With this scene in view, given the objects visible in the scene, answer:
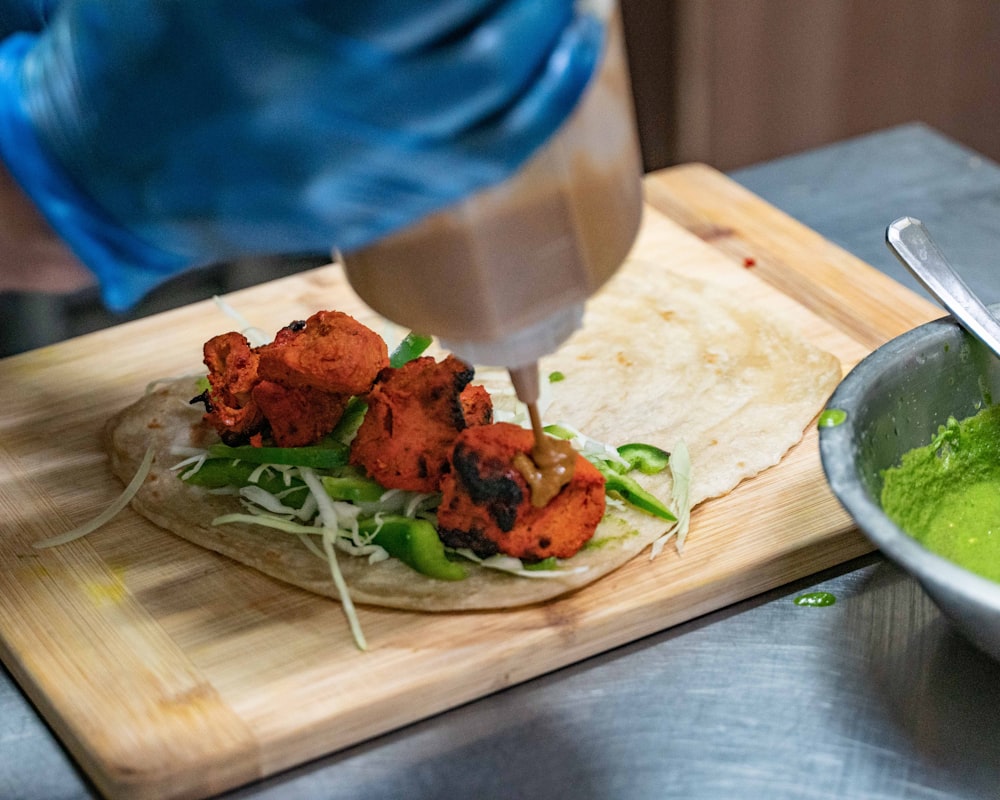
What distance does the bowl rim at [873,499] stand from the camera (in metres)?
1.20

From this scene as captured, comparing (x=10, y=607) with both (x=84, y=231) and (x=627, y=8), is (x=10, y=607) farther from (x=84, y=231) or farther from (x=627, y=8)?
(x=627, y=8)

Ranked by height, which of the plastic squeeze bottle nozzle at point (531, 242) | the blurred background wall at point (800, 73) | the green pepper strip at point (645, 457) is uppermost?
the plastic squeeze bottle nozzle at point (531, 242)

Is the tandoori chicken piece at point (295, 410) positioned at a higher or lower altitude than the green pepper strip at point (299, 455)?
higher

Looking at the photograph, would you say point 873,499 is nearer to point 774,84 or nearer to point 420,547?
point 420,547

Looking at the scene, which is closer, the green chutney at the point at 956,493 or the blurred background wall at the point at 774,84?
the green chutney at the point at 956,493

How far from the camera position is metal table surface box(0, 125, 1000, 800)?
1.32m

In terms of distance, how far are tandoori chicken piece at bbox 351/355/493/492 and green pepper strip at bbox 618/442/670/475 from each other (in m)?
0.25

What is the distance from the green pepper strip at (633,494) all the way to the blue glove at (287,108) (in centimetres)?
65

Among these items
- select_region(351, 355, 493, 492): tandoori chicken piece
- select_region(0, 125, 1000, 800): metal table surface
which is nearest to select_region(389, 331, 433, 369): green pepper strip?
select_region(351, 355, 493, 492): tandoori chicken piece

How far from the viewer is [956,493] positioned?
1.61 metres

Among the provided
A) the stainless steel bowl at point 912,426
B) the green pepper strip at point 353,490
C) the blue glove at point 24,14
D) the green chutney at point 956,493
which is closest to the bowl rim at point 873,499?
the stainless steel bowl at point 912,426

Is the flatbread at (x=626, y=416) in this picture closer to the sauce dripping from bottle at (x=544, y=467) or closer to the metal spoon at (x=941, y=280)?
the sauce dripping from bottle at (x=544, y=467)

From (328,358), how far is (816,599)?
707 millimetres

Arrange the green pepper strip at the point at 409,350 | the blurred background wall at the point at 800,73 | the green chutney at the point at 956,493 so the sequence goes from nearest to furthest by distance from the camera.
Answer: the green chutney at the point at 956,493 < the green pepper strip at the point at 409,350 < the blurred background wall at the point at 800,73
